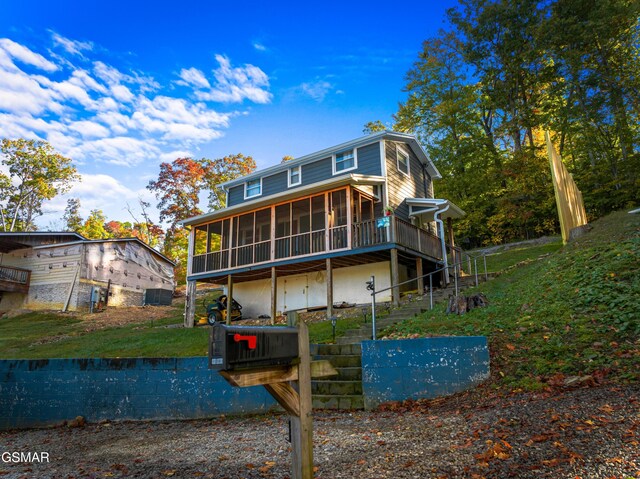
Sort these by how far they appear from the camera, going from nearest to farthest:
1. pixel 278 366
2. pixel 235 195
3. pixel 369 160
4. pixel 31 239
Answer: pixel 278 366
pixel 369 160
pixel 235 195
pixel 31 239

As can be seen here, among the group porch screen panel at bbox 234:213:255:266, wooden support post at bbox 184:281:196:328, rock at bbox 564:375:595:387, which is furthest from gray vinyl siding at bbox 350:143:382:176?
rock at bbox 564:375:595:387

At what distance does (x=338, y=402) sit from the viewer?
7.27 m

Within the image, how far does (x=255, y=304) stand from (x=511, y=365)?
45.6ft

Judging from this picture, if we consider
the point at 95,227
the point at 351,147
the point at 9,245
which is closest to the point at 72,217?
the point at 95,227

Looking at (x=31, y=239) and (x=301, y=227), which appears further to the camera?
(x=31, y=239)

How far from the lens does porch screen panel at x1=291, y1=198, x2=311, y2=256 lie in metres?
15.6

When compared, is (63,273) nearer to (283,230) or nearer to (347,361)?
(283,230)

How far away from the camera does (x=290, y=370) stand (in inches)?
125

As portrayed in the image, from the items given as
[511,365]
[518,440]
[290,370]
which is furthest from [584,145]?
[290,370]

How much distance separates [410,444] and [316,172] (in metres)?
15.6

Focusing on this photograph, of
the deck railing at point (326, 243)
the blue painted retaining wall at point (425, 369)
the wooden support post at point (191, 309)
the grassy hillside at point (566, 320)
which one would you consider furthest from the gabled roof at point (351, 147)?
the blue painted retaining wall at point (425, 369)

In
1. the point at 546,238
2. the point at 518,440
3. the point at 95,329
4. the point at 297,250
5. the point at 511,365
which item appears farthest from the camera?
the point at 546,238

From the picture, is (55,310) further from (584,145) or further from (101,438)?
(584,145)

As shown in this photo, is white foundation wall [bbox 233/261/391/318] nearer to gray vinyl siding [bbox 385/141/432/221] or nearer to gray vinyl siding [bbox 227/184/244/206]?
gray vinyl siding [bbox 385/141/432/221]
